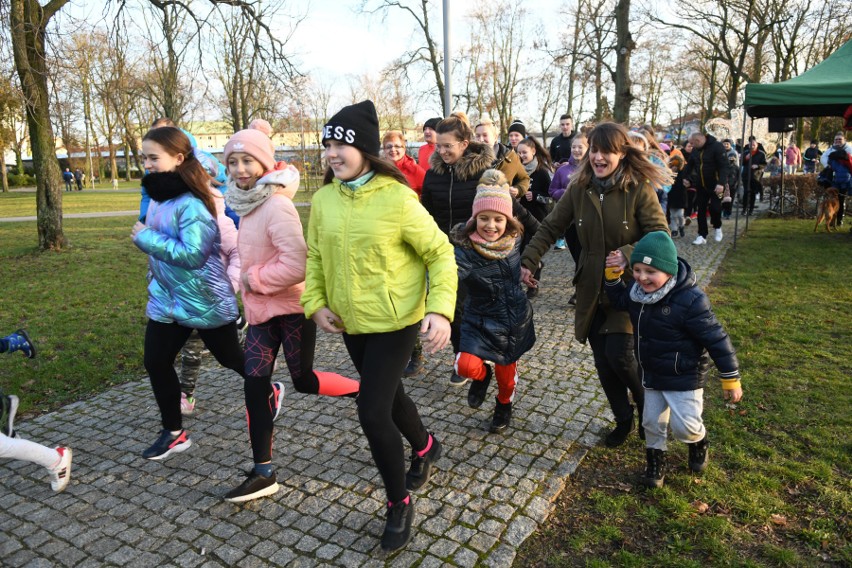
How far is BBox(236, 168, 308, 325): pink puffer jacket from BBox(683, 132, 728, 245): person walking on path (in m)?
9.67

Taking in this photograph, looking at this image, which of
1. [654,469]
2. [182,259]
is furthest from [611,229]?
[182,259]

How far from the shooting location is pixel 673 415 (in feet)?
10.9

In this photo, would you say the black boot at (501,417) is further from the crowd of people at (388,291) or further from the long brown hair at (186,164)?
the long brown hair at (186,164)

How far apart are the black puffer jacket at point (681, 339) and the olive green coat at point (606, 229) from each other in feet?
1.09

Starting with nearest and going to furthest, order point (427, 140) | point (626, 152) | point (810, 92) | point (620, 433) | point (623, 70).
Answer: point (626, 152) → point (620, 433) → point (427, 140) → point (810, 92) → point (623, 70)

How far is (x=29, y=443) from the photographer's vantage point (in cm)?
341

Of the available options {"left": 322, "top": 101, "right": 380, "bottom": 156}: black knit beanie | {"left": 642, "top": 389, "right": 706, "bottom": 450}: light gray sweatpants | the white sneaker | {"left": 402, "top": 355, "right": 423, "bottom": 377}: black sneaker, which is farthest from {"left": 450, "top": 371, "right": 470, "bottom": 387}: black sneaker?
the white sneaker

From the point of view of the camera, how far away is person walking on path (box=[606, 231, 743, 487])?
3119 mm

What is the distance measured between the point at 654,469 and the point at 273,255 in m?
2.48

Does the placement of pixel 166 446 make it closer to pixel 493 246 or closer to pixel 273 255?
pixel 273 255

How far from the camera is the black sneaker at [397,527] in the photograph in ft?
9.48

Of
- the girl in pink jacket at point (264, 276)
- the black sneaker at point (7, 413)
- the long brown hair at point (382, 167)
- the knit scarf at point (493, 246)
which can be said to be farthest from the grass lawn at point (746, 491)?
the black sneaker at point (7, 413)

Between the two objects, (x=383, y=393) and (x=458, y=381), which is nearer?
(x=383, y=393)

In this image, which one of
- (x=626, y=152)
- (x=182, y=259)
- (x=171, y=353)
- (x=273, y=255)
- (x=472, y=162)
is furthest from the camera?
(x=472, y=162)
